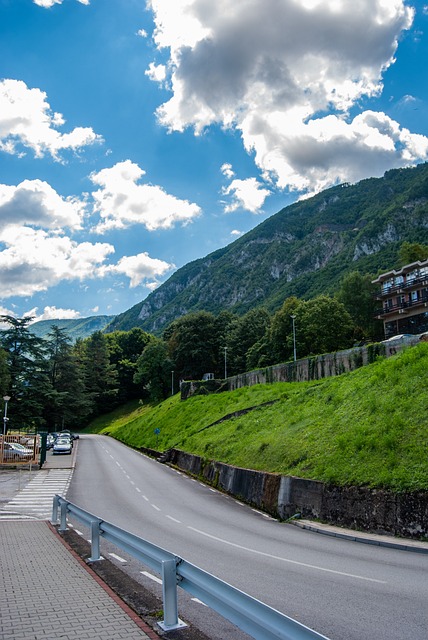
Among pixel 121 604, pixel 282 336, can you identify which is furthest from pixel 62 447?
pixel 121 604

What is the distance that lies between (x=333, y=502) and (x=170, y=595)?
36.7 ft

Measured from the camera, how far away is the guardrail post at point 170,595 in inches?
225

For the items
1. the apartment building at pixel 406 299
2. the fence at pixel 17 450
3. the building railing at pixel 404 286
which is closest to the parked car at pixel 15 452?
the fence at pixel 17 450

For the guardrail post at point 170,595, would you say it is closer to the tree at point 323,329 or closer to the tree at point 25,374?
the tree at point 25,374

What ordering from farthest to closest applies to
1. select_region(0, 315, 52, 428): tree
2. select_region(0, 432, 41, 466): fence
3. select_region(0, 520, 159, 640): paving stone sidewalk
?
select_region(0, 315, 52, 428): tree
select_region(0, 432, 41, 466): fence
select_region(0, 520, 159, 640): paving stone sidewalk

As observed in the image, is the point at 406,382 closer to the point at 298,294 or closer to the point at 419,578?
the point at 419,578

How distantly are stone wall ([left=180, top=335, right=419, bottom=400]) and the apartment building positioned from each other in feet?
73.0

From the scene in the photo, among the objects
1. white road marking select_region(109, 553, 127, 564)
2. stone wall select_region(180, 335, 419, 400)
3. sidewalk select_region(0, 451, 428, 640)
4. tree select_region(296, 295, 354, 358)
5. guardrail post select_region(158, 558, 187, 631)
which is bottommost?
white road marking select_region(109, 553, 127, 564)

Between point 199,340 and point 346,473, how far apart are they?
73.5 m

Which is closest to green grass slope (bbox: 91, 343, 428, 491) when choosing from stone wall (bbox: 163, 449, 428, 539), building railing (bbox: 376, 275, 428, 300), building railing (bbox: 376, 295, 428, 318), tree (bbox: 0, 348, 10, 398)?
stone wall (bbox: 163, 449, 428, 539)

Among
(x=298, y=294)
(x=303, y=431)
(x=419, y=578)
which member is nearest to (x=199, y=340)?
(x=303, y=431)

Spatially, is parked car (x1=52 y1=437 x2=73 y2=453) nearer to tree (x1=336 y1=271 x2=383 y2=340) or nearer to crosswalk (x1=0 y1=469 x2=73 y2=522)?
crosswalk (x1=0 y1=469 x2=73 y2=522)

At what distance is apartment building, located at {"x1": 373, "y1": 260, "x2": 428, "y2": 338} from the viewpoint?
58.5 meters

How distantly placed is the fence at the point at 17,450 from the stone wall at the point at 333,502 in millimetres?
15377
